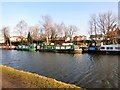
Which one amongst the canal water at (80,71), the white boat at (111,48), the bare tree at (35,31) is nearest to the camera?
the canal water at (80,71)

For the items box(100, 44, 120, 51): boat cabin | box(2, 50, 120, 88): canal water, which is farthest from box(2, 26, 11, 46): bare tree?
box(2, 50, 120, 88): canal water

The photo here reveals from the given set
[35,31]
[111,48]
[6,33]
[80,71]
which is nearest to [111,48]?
[111,48]

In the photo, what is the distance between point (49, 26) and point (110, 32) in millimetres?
24534

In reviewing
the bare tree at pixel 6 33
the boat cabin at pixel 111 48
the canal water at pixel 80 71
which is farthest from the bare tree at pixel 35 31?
the canal water at pixel 80 71

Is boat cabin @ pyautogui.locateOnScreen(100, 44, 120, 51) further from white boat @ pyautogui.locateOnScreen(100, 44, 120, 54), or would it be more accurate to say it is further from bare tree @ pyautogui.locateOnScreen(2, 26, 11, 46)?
bare tree @ pyautogui.locateOnScreen(2, 26, 11, 46)

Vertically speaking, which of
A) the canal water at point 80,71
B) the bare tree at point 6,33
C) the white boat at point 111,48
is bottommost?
the canal water at point 80,71

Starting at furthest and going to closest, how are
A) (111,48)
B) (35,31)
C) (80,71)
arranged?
(35,31)
(111,48)
(80,71)

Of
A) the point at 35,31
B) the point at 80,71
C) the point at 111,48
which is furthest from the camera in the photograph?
the point at 35,31

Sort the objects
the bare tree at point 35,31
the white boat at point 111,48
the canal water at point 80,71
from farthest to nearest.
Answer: the bare tree at point 35,31, the white boat at point 111,48, the canal water at point 80,71

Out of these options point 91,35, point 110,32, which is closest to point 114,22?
point 110,32

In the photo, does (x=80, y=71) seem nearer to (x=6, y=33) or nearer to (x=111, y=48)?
(x=111, y=48)

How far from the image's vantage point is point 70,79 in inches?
882

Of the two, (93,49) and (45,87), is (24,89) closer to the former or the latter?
(45,87)

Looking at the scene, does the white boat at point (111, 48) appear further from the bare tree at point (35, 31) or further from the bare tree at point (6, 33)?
the bare tree at point (6, 33)
